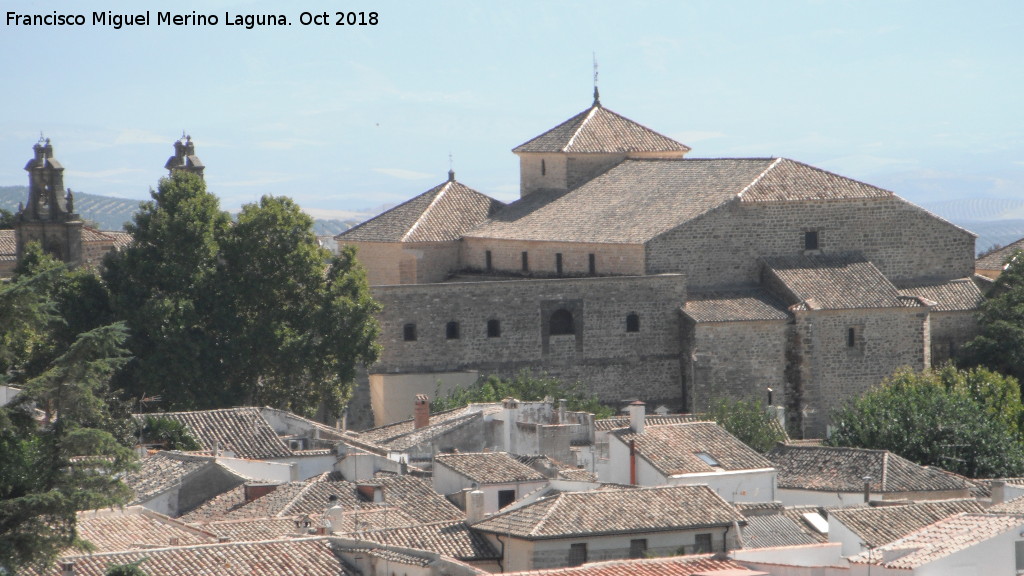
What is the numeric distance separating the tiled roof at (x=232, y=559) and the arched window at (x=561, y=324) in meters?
28.5

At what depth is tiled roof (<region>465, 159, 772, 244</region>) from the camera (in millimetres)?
59781

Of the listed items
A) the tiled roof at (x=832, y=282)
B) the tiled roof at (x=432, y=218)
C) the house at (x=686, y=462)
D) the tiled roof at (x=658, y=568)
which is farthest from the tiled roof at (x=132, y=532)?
the tiled roof at (x=432, y=218)

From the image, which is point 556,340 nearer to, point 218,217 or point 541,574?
point 218,217

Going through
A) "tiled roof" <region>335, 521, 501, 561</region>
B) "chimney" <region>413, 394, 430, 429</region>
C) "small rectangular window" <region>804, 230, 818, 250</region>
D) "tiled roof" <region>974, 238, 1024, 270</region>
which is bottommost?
"tiled roof" <region>335, 521, 501, 561</region>

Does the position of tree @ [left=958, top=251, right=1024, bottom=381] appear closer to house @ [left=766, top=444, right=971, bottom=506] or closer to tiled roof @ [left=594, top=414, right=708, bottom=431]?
tiled roof @ [left=594, top=414, right=708, bottom=431]

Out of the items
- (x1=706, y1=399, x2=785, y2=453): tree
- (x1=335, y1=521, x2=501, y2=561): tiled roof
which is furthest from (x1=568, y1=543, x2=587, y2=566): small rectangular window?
(x1=706, y1=399, x2=785, y2=453): tree

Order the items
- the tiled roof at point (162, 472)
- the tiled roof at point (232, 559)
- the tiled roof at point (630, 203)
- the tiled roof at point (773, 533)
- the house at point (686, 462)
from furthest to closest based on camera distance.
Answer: the tiled roof at point (630, 203)
the house at point (686, 462)
the tiled roof at point (162, 472)
the tiled roof at point (773, 533)
the tiled roof at point (232, 559)

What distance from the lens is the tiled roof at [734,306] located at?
57250 mm

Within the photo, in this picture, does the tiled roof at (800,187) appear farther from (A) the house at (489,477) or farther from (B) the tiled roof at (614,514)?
(B) the tiled roof at (614,514)

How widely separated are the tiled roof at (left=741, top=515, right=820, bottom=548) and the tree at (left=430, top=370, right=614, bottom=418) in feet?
55.5

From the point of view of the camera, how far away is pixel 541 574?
2706cm

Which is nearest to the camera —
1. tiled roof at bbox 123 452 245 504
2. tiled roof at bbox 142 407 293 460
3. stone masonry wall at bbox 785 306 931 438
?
tiled roof at bbox 123 452 245 504

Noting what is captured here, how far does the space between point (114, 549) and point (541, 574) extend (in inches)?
275

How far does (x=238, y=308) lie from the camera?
55031 mm
